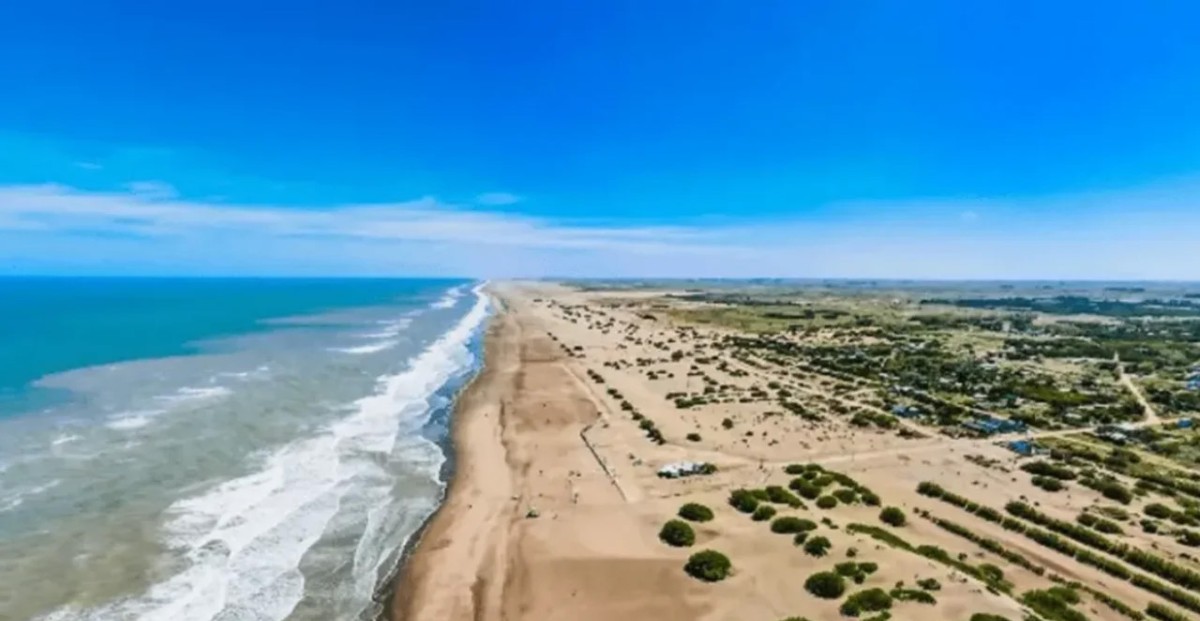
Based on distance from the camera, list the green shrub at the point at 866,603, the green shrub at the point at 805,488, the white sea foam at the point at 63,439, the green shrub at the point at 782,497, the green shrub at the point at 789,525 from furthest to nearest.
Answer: the white sea foam at the point at 63,439
the green shrub at the point at 805,488
the green shrub at the point at 782,497
the green shrub at the point at 789,525
the green shrub at the point at 866,603

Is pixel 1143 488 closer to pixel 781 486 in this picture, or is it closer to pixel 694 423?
pixel 781 486

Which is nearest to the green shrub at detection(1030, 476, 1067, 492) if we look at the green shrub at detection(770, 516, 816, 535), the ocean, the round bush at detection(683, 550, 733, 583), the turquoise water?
the green shrub at detection(770, 516, 816, 535)

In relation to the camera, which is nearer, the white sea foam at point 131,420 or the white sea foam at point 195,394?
the white sea foam at point 131,420

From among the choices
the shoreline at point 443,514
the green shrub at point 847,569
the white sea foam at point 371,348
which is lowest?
the shoreline at point 443,514

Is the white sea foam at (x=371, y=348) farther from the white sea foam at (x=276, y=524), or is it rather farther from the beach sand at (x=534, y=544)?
the beach sand at (x=534, y=544)

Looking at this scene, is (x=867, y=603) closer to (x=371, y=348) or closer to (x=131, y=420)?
(x=131, y=420)

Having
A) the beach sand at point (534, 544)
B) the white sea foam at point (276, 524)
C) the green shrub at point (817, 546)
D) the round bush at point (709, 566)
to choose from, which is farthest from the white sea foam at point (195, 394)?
the green shrub at point (817, 546)

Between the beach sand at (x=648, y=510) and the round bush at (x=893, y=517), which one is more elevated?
the round bush at (x=893, y=517)
